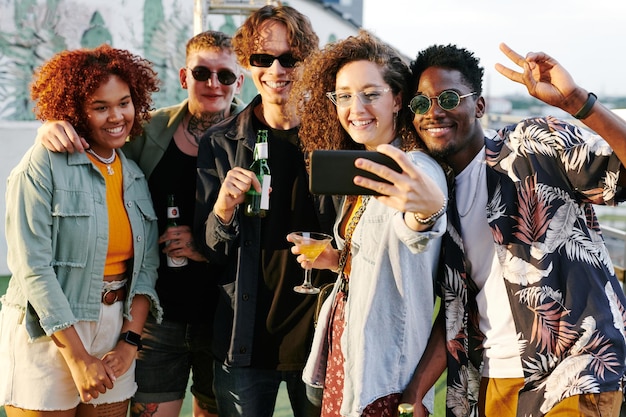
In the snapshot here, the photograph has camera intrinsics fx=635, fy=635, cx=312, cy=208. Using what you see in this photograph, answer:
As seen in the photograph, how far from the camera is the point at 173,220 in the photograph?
137 inches

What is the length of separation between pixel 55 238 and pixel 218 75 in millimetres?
1409

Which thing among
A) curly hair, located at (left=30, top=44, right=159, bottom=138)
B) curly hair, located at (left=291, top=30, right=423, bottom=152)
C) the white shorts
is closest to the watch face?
the white shorts

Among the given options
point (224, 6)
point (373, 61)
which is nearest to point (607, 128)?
point (373, 61)

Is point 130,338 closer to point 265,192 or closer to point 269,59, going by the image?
point 265,192

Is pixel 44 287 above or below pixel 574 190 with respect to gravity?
below

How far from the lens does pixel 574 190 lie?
7.41 feet

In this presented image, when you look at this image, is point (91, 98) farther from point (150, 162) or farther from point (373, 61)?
point (373, 61)

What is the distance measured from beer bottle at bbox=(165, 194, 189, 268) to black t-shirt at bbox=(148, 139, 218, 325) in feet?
0.11

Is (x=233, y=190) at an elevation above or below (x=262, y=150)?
below

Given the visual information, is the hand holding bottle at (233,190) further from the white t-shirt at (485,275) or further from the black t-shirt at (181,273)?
the white t-shirt at (485,275)

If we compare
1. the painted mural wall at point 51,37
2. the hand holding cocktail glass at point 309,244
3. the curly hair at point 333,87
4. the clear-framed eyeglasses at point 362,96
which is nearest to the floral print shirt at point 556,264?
the curly hair at point 333,87

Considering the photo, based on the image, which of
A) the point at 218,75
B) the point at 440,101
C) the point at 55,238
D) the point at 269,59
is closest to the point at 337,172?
the point at 440,101

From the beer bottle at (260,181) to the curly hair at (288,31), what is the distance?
0.48 m

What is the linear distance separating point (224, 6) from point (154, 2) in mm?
1225
